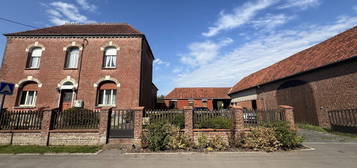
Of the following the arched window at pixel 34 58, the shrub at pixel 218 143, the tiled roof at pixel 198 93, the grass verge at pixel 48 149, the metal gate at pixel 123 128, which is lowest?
the grass verge at pixel 48 149

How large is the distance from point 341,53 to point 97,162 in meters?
16.3

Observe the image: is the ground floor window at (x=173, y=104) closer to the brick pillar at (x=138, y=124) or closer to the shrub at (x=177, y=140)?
the brick pillar at (x=138, y=124)

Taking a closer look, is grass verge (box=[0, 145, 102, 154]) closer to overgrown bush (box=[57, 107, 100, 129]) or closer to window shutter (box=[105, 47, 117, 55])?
overgrown bush (box=[57, 107, 100, 129])

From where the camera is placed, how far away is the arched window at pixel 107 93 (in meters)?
12.4

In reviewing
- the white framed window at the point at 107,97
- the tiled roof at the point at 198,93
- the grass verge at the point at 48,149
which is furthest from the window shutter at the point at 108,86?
the tiled roof at the point at 198,93

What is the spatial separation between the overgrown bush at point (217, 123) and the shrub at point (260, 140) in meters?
0.75

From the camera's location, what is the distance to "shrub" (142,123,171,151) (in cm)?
619

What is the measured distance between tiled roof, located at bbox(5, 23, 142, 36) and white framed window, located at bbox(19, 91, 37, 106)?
5.38 meters

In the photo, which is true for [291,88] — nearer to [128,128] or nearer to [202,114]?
[202,114]

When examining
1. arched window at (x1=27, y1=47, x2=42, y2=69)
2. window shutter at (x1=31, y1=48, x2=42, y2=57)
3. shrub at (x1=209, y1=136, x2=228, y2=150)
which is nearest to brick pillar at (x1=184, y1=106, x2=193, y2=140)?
shrub at (x1=209, y1=136, x2=228, y2=150)

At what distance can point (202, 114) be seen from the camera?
24.9 ft

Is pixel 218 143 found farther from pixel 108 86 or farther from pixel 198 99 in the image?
pixel 198 99

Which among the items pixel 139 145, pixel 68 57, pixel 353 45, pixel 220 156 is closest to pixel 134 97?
pixel 139 145

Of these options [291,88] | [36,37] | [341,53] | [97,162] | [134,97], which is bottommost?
[97,162]
